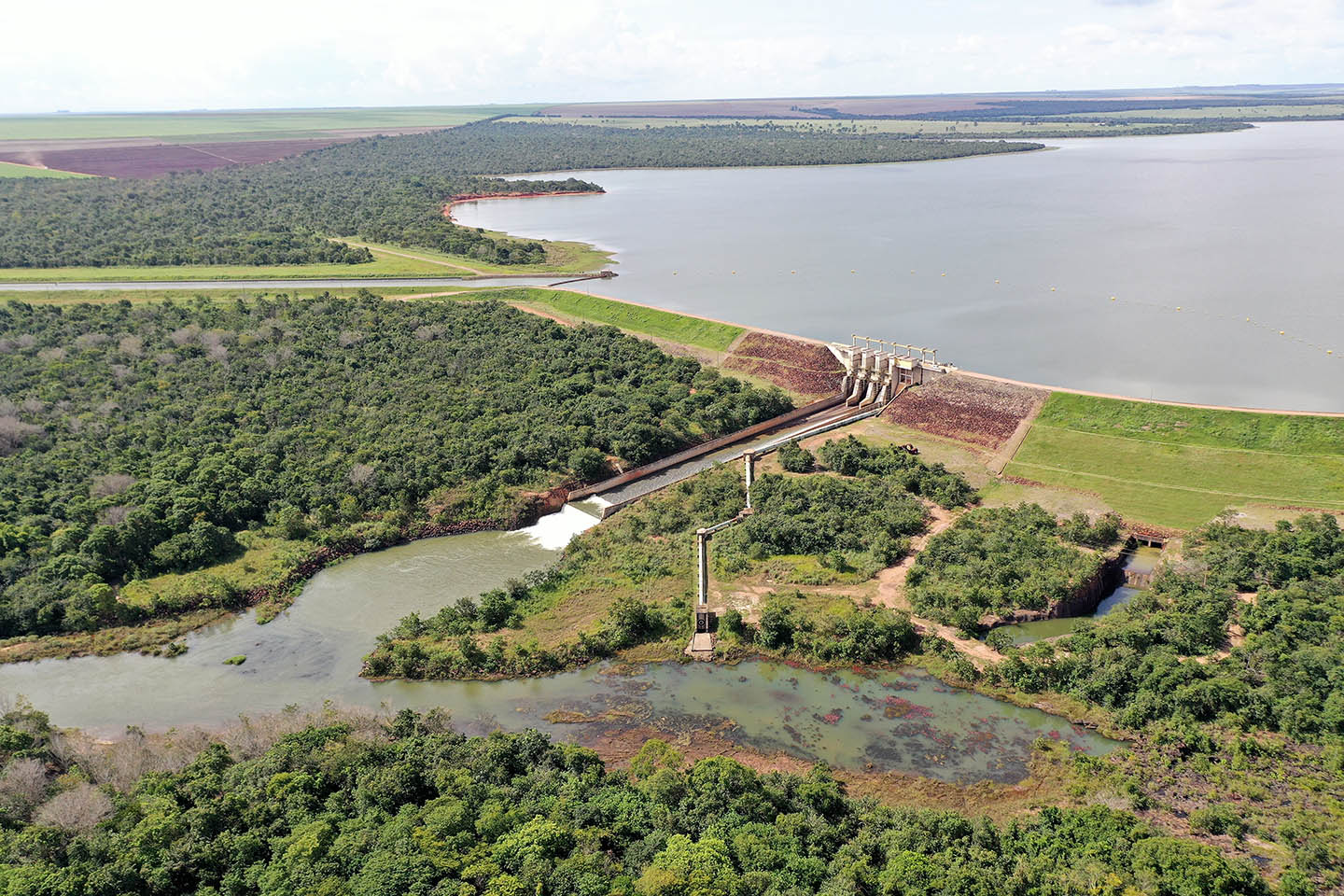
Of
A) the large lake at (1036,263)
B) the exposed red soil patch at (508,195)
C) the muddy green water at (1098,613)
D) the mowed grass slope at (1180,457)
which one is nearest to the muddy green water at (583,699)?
the muddy green water at (1098,613)

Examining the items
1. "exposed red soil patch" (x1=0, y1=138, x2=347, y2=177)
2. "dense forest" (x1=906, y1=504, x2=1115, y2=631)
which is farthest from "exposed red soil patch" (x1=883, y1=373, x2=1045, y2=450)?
"exposed red soil patch" (x1=0, y1=138, x2=347, y2=177)

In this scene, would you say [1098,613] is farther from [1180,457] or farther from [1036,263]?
[1036,263]

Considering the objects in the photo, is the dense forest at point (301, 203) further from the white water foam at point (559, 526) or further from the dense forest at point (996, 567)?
the dense forest at point (996, 567)

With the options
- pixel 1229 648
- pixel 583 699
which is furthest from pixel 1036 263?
pixel 583 699

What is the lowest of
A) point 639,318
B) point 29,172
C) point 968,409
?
point 968,409

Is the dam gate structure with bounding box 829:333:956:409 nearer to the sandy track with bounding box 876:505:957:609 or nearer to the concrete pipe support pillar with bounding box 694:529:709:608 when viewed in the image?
the sandy track with bounding box 876:505:957:609

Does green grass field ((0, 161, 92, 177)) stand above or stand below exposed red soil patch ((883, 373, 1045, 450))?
above

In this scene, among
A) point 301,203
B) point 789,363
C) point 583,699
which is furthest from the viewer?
point 301,203
